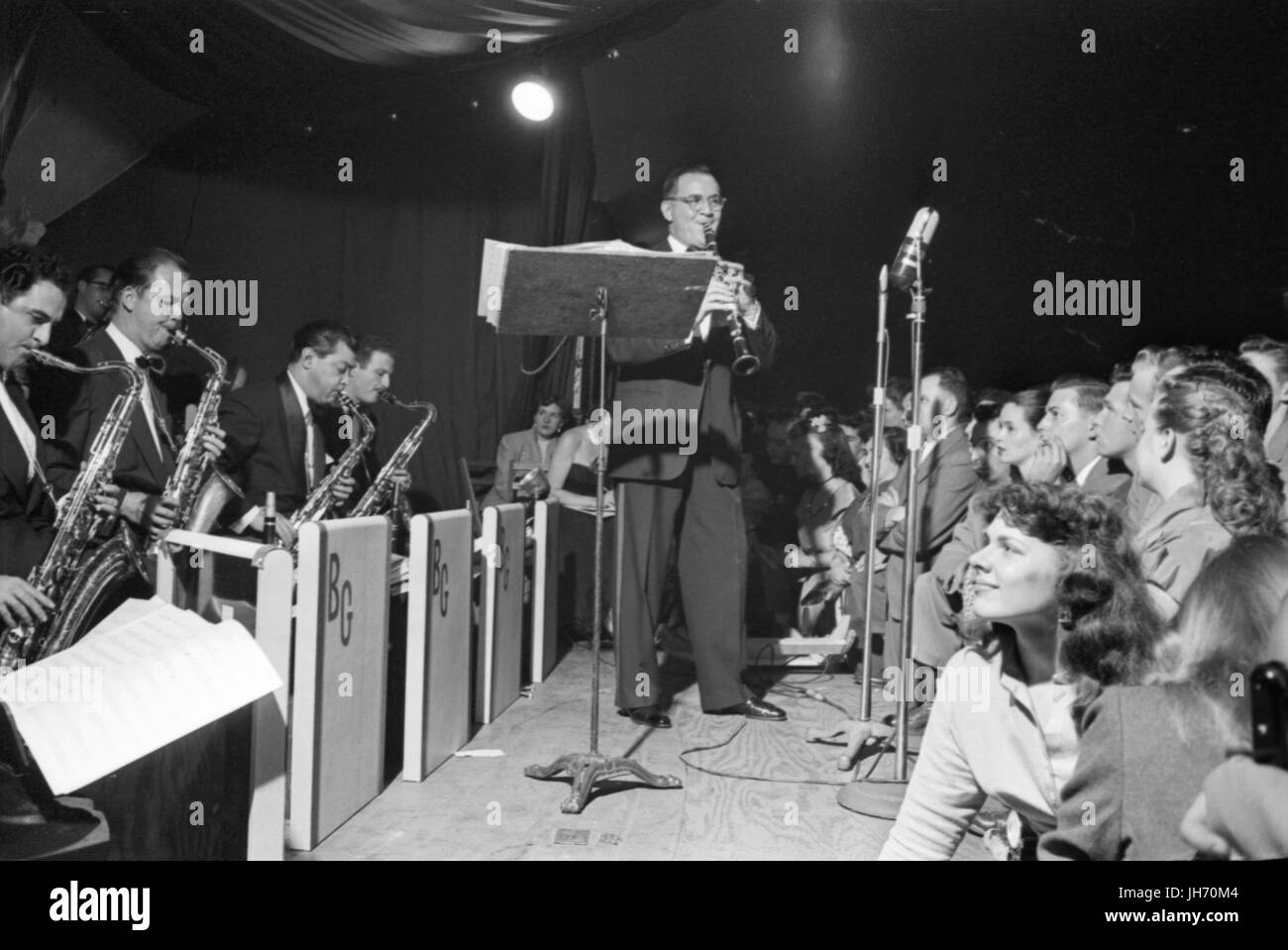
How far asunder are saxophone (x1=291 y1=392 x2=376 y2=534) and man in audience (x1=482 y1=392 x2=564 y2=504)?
34.4 inches

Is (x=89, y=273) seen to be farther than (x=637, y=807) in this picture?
Yes

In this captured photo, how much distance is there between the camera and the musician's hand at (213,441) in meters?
3.12

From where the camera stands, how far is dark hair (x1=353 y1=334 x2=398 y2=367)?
3.92m

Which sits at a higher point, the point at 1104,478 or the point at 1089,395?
the point at 1089,395

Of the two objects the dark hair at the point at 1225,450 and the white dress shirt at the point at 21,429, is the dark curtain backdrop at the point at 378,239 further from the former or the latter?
the dark hair at the point at 1225,450

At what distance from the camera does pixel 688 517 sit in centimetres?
351

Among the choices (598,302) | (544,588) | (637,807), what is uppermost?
(598,302)

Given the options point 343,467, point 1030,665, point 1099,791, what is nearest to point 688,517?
point 343,467

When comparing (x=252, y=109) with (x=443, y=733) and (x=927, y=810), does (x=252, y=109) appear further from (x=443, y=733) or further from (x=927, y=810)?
(x=927, y=810)

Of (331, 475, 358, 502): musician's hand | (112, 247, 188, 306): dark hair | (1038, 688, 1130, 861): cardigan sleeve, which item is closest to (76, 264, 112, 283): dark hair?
(112, 247, 188, 306): dark hair

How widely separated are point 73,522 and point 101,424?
0.93 ft

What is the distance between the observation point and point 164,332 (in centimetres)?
297

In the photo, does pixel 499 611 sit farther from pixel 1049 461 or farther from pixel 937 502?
pixel 1049 461

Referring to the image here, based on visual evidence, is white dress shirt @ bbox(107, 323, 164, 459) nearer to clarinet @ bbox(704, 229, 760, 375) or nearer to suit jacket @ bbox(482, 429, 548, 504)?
clarinet @ bbox(704, 229, 760, 375)
